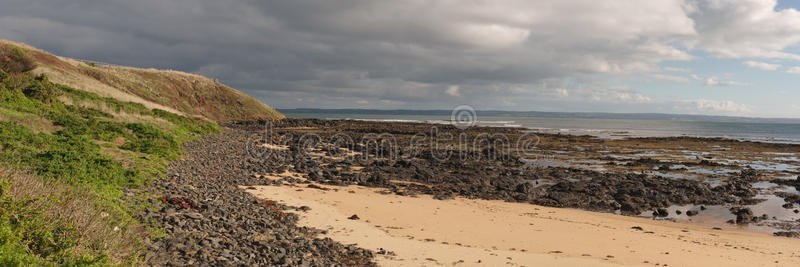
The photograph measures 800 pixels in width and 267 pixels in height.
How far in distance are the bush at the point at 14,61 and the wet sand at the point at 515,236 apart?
2186 cm

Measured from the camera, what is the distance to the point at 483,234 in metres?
11.7

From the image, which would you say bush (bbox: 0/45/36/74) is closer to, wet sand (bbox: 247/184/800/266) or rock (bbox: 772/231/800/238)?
wet sand (bbox: 247/184/800/266)

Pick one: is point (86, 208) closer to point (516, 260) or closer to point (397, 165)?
point (516, 260)

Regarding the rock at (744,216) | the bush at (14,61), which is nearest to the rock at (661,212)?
the rock at (744,216)

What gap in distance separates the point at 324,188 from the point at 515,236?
889cm

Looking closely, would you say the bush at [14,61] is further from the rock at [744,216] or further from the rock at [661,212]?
the rock at [744,216]

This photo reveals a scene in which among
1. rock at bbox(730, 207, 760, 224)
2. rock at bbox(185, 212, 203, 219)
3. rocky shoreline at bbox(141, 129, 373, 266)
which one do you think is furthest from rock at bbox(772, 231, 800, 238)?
rock at bbox(185, 212, 203, 219)

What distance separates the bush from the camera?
79.7ft

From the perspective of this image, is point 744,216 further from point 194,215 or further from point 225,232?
point 194,215

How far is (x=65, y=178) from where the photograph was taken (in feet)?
27.5

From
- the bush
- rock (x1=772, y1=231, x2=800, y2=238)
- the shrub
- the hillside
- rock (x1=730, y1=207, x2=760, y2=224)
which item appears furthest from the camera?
the hillside

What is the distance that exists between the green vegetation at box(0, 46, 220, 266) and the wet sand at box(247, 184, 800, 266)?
479 cm

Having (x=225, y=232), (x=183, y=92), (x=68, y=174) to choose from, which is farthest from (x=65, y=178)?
(x=183, y=92)

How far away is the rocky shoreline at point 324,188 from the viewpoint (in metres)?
7.65
